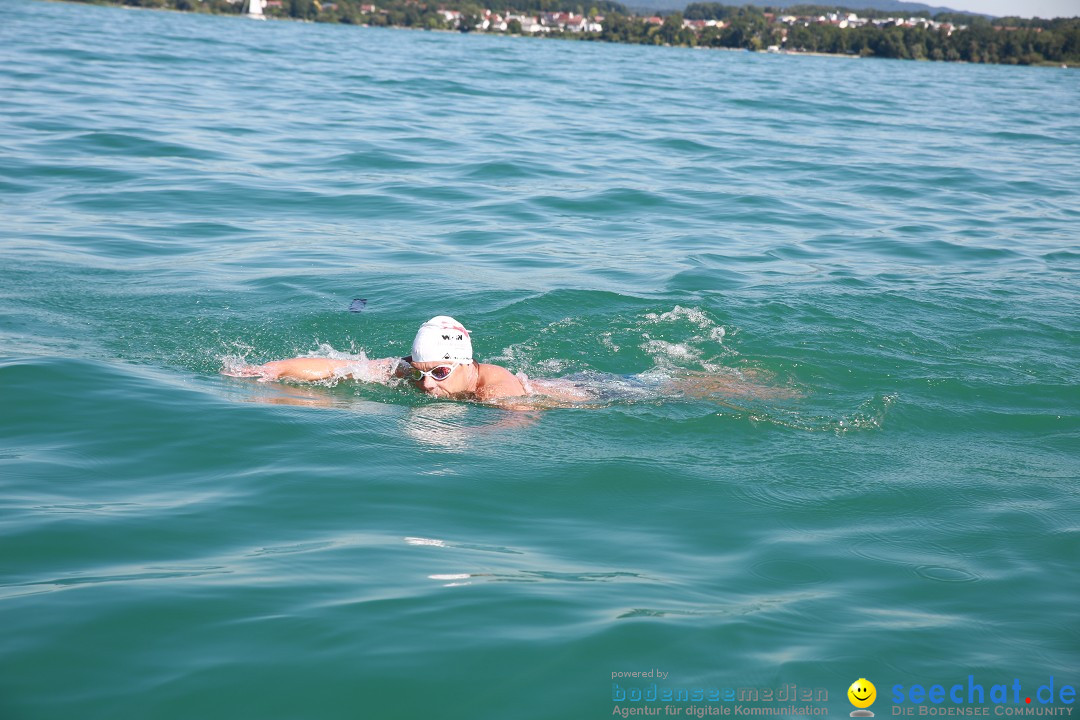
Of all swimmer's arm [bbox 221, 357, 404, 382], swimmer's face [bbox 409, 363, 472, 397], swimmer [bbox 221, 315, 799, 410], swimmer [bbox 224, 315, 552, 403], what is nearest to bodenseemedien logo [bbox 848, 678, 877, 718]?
swimmer [bbox 221, 315, 799, 410]

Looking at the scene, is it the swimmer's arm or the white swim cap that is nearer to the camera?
the white swim cap

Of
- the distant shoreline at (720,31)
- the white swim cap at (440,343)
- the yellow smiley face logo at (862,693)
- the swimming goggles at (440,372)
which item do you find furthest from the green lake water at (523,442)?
the distant shoreline at (720,31)

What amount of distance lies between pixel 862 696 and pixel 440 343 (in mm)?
3890

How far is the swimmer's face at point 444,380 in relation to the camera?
6.94 metres

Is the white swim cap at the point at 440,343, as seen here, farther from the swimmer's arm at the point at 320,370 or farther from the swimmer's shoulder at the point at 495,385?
the swimmer's arm at the point at 320,370

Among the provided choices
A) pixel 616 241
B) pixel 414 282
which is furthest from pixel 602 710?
pixel 616 241

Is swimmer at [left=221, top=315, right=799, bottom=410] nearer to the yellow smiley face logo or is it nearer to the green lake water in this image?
the green lake water

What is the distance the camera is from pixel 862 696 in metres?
3.83

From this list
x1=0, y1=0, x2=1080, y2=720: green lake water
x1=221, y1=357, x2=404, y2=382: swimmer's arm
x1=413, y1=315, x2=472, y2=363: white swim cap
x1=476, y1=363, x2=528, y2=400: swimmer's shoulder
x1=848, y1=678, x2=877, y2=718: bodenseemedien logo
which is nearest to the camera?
x1=848, y1=678, x2=877, y2=718: bodenseemedien logo

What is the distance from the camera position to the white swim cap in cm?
688

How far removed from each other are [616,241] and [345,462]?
7143 millimetres

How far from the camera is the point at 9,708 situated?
11.5 feet

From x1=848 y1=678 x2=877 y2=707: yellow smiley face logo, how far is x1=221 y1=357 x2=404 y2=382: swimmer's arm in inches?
165

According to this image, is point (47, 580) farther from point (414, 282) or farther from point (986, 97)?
point (986, 97)
